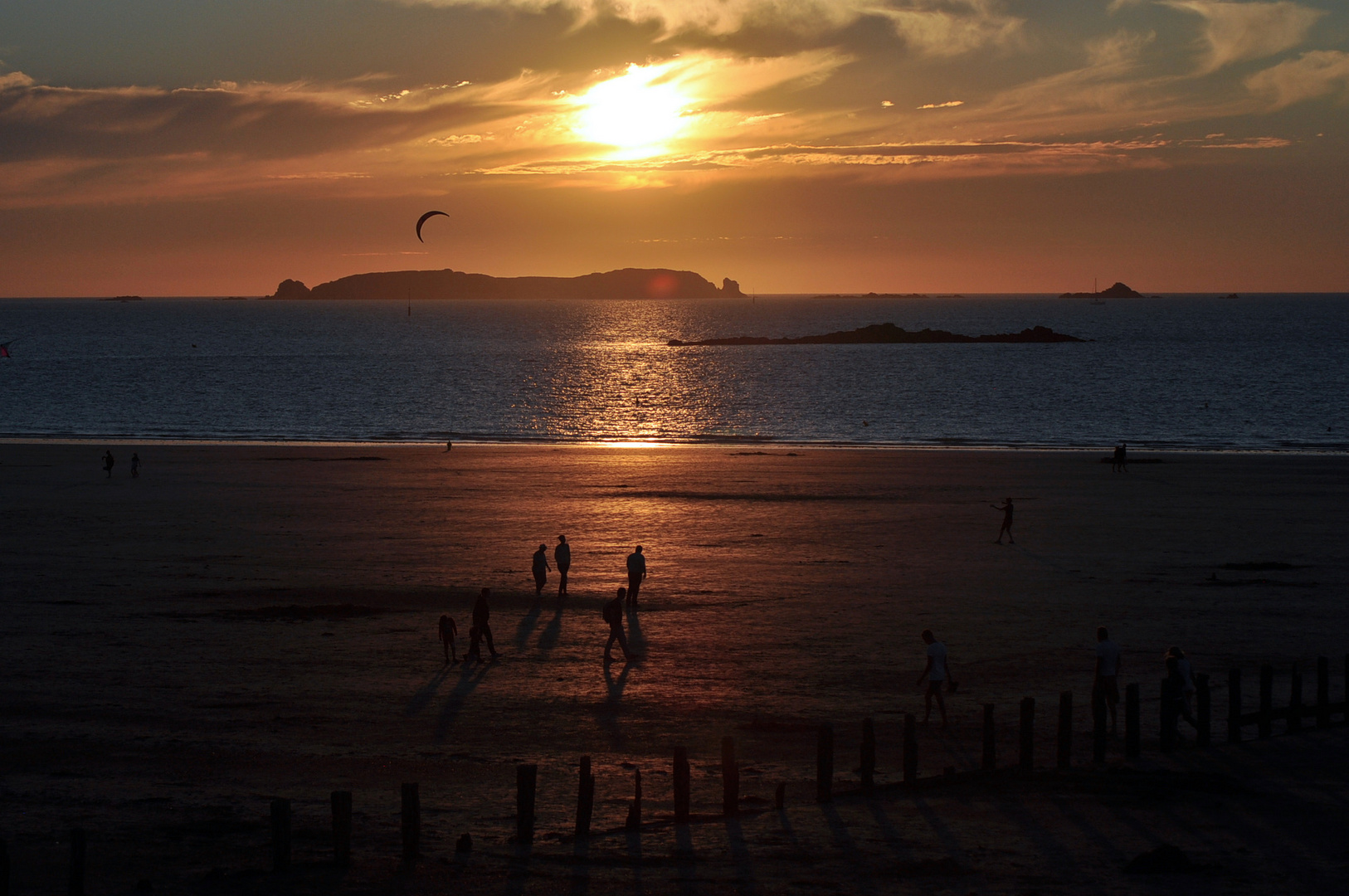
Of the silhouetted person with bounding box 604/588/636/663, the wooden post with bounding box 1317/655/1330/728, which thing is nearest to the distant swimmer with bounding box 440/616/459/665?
the silhouetted person with bounding box 604/588/636/663

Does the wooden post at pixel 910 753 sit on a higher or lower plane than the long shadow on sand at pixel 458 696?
higher

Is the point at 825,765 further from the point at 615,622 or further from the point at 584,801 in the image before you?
the point at 615,622

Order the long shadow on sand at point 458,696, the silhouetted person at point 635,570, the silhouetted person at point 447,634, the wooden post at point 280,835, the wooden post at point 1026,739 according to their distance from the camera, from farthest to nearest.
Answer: the silhouetted person at point 635,570
the silhouetted person at point 447,634
the long shadow on sand at point 458,696
the wooden post at point 1026,739
the wooden post at point 280,835

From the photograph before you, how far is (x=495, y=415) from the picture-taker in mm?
81938

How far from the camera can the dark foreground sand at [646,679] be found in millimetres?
11367

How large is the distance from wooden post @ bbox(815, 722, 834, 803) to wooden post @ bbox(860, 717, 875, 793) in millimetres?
424

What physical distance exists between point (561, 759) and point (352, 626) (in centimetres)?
824

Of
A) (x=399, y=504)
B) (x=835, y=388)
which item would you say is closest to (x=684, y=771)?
(x=399, y=504)

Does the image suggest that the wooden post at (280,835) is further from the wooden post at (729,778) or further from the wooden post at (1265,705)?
the wooden post at (1265,705)

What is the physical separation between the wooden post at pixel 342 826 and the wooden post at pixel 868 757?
5.64 m

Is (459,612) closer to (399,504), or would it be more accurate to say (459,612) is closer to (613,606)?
(613,606)

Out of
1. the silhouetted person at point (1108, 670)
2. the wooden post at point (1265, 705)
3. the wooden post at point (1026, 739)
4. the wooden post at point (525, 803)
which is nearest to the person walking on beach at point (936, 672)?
the silhouetted person at point (1108, 670)

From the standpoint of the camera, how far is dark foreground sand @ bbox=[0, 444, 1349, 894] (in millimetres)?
11367

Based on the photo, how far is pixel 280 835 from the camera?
1078cm
